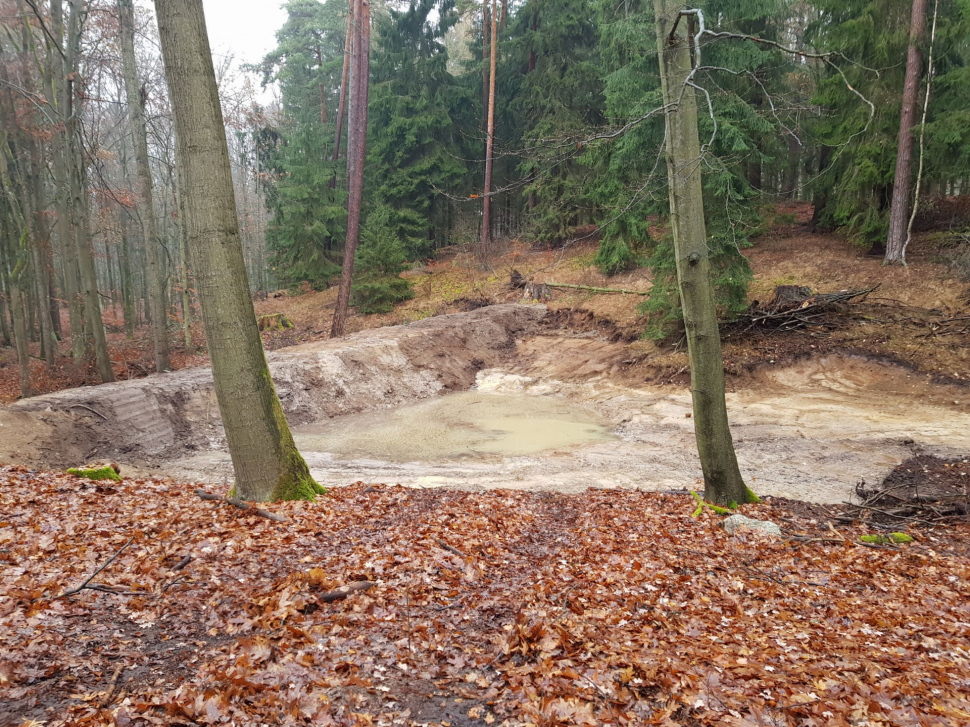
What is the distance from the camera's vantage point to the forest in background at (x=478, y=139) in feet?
44.4

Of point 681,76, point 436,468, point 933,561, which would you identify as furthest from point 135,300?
point 933,561

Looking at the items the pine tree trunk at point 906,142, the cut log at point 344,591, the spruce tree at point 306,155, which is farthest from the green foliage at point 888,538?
the spruce tree at point 306,155

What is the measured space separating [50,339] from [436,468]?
1538 centimetres

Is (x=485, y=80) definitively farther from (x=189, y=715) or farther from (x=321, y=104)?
(x=189, y=715)

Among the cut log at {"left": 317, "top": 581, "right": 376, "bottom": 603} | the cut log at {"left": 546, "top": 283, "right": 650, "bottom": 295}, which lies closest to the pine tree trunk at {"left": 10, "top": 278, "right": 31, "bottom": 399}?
the cut log at {"left": 317, "top": 581, "right": 376, "bottom": 603}

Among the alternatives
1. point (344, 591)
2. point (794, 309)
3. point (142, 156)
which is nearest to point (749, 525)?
point (344, 591)

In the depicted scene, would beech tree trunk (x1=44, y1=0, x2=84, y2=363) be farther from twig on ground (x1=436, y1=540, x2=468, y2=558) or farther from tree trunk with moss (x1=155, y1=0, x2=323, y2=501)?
twig on ground (x1=436, y1=540, x2=468, y2=558)

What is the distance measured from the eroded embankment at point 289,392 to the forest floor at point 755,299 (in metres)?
2.97

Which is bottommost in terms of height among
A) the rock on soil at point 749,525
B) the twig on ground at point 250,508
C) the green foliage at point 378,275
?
the rock on soil at point 749,525

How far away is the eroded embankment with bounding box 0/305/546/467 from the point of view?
9867mm

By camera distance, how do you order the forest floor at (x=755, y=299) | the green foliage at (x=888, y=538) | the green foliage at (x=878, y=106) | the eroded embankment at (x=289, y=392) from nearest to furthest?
1. the green foliage at (x=888, y=538)
2. the eroded embankment at (x=289, y=392)
3. the forest floor at (x=755, y=299)
4. the green foliage at (x=878, y=106)

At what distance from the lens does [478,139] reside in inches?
551

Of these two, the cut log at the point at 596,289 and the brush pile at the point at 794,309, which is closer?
the brush pile at the point at 794,309

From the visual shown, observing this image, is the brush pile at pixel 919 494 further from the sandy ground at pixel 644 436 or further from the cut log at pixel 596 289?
the cut log at pixel 596 289
